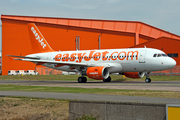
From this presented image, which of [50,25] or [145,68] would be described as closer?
[145,68]

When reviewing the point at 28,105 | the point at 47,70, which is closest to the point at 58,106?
the point at 28,105

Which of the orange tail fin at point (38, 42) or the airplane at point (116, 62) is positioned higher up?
the orange tail fin at point (38, 42)

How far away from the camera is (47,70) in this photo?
64625 millimetres

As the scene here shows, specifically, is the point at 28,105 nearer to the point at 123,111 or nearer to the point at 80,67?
the point at 123,111

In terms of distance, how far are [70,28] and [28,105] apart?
55.3 metres

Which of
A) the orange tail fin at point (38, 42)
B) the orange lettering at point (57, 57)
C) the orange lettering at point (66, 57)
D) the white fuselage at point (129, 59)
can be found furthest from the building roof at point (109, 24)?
the white fuselage at point (129, 59)

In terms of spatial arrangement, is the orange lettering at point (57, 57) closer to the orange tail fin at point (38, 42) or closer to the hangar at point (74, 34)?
the orange tail fin at point (38, 42)

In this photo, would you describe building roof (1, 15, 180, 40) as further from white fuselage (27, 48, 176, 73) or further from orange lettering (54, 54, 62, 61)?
white fuselage (27, 48, 176, 73)

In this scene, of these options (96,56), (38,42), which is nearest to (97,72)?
(96,56)

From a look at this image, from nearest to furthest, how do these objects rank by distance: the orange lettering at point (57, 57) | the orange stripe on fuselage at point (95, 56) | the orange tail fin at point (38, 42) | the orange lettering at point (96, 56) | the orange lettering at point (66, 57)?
the orange stripe on fuselage at point (95, 56) → the orange lettering at point (96, 56) → the orange lettering at point (66, 57) → the orange lettering at point (57, 57) → the orange tail fin at point (38, 42)

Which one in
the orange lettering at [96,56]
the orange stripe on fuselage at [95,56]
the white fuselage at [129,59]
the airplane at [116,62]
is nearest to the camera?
the white fuselage at [129,59]

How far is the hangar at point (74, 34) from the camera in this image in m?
64.6

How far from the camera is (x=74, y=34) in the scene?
220 ft

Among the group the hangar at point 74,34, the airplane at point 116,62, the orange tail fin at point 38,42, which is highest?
the hangar at point 74,34
